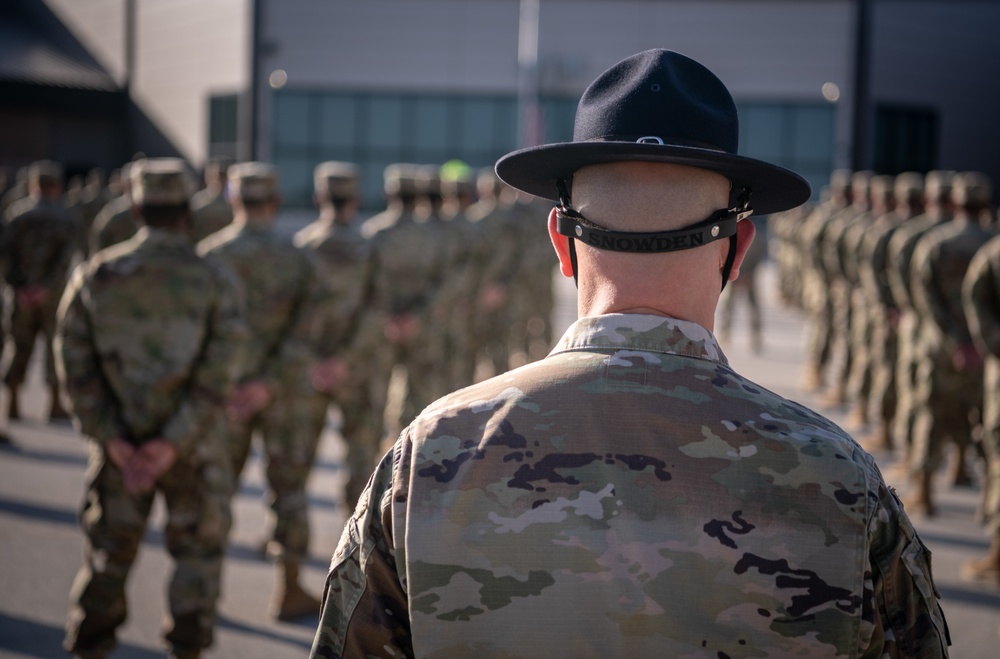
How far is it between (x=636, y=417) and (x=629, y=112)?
0.55m

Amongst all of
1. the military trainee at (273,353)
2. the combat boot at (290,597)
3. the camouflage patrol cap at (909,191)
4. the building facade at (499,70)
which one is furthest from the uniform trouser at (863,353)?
the building facade at (499,70)

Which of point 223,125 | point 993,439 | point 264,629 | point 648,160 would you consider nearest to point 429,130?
point 223,125

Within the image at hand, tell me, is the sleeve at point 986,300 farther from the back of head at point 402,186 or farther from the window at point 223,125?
the window at point 223,125

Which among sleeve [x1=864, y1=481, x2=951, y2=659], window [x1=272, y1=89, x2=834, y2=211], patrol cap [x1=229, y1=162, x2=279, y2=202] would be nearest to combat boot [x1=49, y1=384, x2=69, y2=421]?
patrol cap [x1=229, y1=162, x2=279, y2=202]

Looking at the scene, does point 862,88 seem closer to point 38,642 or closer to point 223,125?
point 223,125

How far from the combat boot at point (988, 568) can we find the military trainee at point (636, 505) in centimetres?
556

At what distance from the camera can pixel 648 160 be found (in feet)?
6.02

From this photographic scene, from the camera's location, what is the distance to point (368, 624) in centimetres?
184

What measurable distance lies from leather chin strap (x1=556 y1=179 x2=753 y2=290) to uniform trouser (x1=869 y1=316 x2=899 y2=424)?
8.67m

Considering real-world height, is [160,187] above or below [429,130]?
below

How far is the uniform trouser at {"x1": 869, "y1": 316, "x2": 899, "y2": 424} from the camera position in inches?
395

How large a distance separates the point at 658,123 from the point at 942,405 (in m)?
7.18

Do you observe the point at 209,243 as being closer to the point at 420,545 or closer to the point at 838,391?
the point at 420,545

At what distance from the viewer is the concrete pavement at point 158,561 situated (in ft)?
18.5
